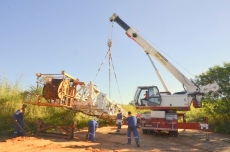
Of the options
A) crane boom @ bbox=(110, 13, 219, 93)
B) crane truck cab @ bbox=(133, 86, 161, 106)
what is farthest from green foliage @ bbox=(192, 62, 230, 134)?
crane truck cab @ bbox=(133, 86, 161, 106)

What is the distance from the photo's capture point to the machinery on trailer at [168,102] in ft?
44.5

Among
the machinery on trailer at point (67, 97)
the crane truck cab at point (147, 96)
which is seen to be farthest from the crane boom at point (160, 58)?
the machinery on trailer at point (67, 97)

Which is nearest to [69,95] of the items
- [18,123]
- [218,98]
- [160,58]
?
[18,123]

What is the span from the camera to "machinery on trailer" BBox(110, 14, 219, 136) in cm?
1357

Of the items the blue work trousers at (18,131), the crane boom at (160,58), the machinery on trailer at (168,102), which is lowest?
the blue work trousers at (18,131)

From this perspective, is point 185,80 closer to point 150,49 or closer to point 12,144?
point 150,49

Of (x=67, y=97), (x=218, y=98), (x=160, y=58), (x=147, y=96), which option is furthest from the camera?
(x=218, y=98)

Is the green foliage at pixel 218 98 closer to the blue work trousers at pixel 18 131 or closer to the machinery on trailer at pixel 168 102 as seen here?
the machinery on trailer at pixel 168 102

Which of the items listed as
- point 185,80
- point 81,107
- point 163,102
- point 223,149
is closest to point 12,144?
point 81,107

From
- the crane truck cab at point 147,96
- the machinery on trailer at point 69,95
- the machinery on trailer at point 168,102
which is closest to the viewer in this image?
the machinery on trailer at point 69,95

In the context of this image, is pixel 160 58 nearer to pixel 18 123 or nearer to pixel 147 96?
pixel 147 96

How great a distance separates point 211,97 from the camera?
1773cm

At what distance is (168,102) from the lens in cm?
1412

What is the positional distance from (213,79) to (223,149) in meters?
8.08
